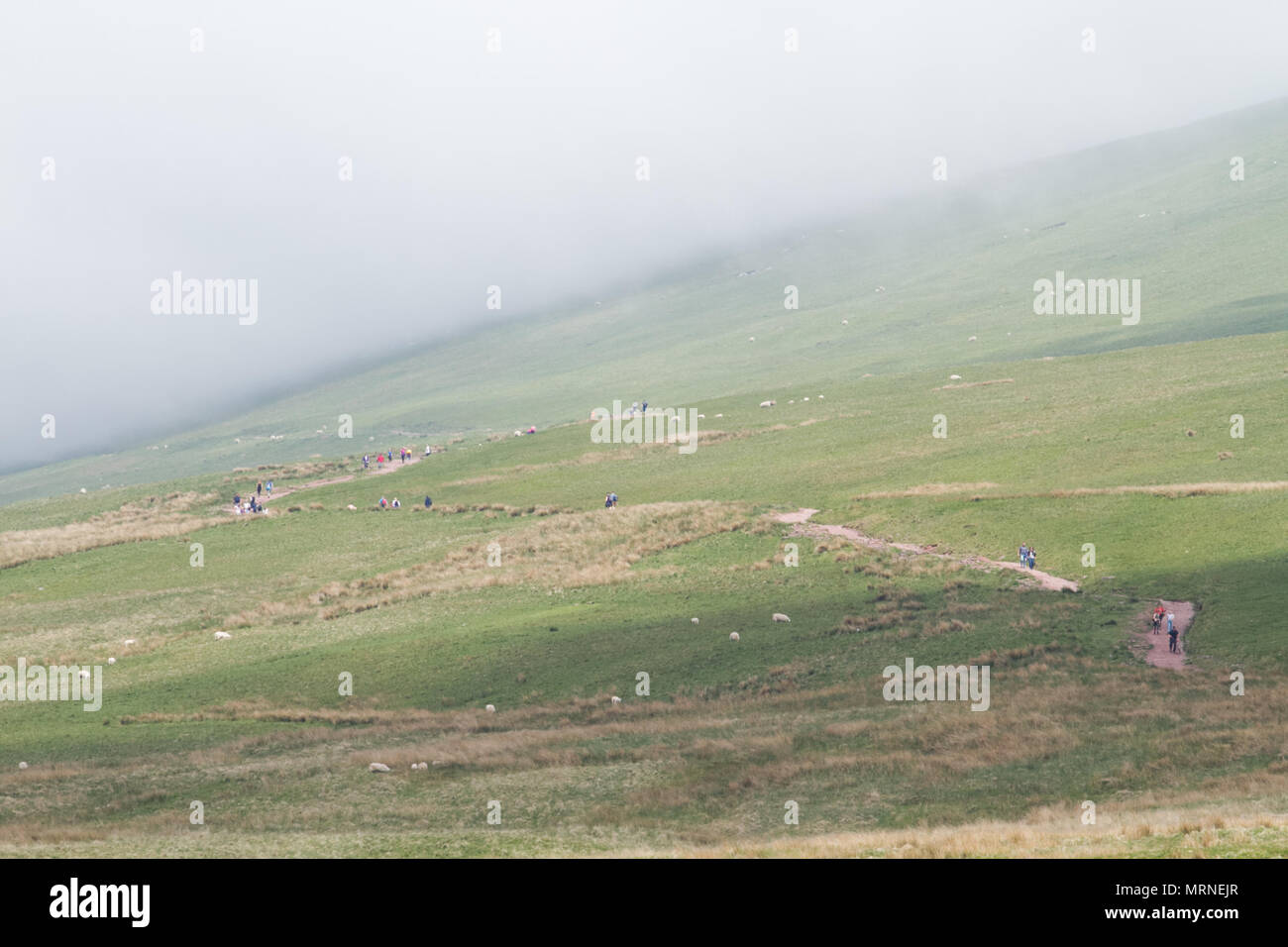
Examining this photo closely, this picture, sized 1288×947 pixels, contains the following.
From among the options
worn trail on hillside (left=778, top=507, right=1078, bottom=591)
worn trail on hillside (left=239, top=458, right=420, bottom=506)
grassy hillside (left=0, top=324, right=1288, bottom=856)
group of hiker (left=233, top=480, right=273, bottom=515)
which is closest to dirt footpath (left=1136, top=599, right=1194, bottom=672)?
grassy hillside (left=0, top=324, right=1288, bottom=856)

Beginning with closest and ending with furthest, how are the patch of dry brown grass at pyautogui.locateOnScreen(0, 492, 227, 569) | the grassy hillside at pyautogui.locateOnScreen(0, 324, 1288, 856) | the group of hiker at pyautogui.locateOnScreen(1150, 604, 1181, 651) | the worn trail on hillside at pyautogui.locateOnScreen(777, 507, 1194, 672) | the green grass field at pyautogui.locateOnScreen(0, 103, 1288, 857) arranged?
the grassy hillside at pyautogui.locateOnScreen(0, 324, 1288, 856), the green grass field at pyautogui.locateOnScreen(0, 103, 1288, 857), the worn trail on hillside at pyautogui.locateOnScreen(777, 507, 1194, 672), the group of hiker at pyautogui.locateOnScreen(1150, 604, 1181, 651), the patch of dry brown grass at pyautogui.locateOnScreen(0, 492, 227, 569)

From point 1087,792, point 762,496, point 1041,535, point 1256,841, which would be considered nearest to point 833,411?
point 762,496

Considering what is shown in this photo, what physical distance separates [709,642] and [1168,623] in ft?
59.7

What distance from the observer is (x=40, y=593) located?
238 feet

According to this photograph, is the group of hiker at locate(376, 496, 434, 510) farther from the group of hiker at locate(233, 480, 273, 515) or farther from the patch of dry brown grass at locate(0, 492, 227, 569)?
the patch of dry brown grass at locate(0, 492, 227, 569)

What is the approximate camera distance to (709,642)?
49.2m

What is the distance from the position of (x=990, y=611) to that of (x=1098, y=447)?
117ft

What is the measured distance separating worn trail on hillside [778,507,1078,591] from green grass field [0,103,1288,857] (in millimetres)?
930

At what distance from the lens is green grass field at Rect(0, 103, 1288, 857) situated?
95.4 feet

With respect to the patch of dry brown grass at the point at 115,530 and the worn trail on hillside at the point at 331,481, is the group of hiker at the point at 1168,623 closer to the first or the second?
the patch of dry brown grass at the point at 115,530

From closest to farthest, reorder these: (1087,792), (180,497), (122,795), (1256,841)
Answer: (1256,841), (1087,792), (122,795), (180,497)

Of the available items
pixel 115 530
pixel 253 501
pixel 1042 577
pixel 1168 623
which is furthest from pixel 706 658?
pixel 115 530

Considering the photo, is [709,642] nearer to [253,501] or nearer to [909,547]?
[909,547]
